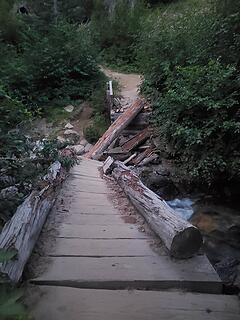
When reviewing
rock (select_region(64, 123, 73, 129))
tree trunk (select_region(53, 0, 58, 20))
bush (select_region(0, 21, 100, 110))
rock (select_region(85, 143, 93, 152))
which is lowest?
rock (select_region(85, 143, 93, 152))

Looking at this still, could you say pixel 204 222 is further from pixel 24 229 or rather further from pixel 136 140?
pixel 136 140

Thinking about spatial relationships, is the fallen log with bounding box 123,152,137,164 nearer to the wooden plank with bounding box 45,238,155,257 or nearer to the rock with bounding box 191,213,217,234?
the rock with bounding box 191,213,217,234

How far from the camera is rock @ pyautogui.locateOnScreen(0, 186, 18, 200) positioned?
347cm

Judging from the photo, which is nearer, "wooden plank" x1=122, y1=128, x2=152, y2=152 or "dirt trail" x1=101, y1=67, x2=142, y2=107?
"wooden plank" x1=122, y1=128, x2=152, y2=152

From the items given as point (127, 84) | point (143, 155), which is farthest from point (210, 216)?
point (127, 84)

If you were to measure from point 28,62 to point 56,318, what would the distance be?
40.3 ft

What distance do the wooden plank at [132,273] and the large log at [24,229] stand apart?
0.19 metres

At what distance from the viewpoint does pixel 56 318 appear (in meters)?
2.19

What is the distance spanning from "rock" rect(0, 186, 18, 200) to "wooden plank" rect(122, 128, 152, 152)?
17.6 feet

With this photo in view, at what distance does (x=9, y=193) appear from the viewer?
362 centimetres

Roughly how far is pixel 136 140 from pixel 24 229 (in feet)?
21.2

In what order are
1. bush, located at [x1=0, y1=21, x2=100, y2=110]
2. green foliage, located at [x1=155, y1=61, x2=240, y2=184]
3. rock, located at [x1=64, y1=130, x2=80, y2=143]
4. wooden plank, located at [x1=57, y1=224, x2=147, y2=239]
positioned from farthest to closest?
bush, located at [x1=0, y1=21, x2=100, y2=110] → rock, located at [x1=64, y1=130, x2=80, y2=143] → green foliage, located at [x1=155, y1=61, x2=240, y2=184] → wooden plank, located at [x1=57, y1=224, x2=147, y2=239]

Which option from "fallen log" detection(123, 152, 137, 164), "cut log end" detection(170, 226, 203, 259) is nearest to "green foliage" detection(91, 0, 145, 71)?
"fallen log" detection(123, 152, 137, 164)

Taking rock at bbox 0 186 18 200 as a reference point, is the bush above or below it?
above
